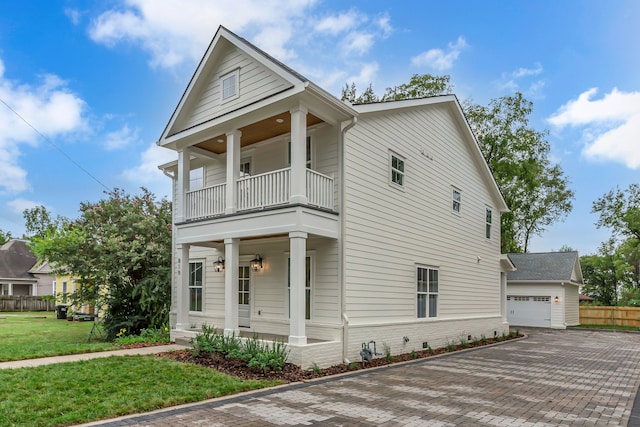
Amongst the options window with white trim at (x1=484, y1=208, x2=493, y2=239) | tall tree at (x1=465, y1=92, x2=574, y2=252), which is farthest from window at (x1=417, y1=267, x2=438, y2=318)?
tall tree at (x1=465, y1=92, x2=574, y2=252)

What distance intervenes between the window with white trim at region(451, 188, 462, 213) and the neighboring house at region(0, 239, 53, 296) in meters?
38.4

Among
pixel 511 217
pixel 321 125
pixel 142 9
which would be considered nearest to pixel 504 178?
pixel 511 217

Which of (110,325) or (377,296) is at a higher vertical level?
(377,296)

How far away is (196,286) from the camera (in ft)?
48.6

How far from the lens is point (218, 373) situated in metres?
8.73

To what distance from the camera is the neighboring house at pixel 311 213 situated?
1023 cm

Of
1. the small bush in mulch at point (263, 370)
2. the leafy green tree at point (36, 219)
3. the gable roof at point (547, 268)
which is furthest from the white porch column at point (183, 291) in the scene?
the leafy green tree at point (36, 219)

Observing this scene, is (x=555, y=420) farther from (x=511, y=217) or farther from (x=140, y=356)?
(x=511, y=217)

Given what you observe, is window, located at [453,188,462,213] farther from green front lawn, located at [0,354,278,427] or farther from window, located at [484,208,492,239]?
green front lawn, located at [0,354,278,427]

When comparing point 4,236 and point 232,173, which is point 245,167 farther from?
point 4,236

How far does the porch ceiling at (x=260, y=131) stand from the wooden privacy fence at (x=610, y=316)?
89.0 ft

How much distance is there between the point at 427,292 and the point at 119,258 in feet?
33.1

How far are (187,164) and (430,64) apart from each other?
64.3 feet

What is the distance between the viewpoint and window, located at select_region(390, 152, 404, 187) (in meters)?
12.9
